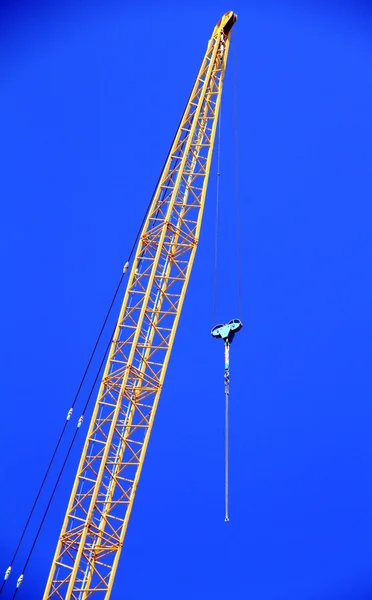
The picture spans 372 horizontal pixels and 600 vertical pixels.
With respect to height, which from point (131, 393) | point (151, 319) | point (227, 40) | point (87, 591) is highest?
point (227, 40)

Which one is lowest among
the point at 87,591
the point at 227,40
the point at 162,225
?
the point at 87,591

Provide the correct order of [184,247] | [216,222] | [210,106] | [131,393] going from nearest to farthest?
[131,393], [184,247], [210,106], [216,222]

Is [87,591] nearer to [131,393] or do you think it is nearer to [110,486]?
[110,486]

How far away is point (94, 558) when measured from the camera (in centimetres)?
1748

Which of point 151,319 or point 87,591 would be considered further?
point 151,319

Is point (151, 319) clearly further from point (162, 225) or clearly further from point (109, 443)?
point (109, 443)

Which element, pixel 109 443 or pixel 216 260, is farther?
pixel 216 260

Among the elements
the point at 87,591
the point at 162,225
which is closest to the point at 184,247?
the point at 162,225

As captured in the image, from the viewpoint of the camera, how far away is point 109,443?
17.4m

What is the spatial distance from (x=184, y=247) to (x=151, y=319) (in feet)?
8.99

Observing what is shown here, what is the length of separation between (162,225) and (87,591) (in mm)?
11055

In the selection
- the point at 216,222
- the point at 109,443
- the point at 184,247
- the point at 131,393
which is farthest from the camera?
the point at 216,222

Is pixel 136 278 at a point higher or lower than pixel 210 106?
lower

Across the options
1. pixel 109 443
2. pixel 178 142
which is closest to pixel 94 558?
pixel 109 443
